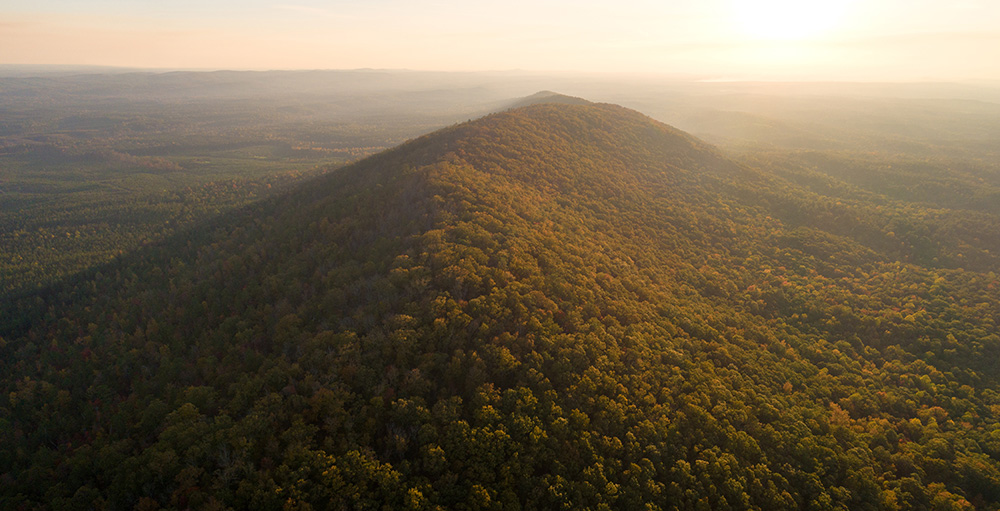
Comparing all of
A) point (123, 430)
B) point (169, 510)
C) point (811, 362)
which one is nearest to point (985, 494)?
point (811, 362)

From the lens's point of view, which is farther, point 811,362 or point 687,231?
point 687,231

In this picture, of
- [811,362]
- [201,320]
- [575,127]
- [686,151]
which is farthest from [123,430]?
[686,151]

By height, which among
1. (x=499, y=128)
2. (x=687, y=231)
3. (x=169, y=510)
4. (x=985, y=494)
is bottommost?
(x=985, y=494)

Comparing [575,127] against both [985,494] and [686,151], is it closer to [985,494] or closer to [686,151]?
[686,151]

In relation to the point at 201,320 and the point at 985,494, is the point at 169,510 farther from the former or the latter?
the point at 985,494

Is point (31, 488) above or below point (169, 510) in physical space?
below

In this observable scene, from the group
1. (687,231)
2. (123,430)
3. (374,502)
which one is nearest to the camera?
(374,502)

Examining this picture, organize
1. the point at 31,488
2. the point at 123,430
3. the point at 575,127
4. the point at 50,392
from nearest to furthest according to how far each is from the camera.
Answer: the point at 31,488 → the point at 123,430 → the point at 50,392 → the point at 575,127
